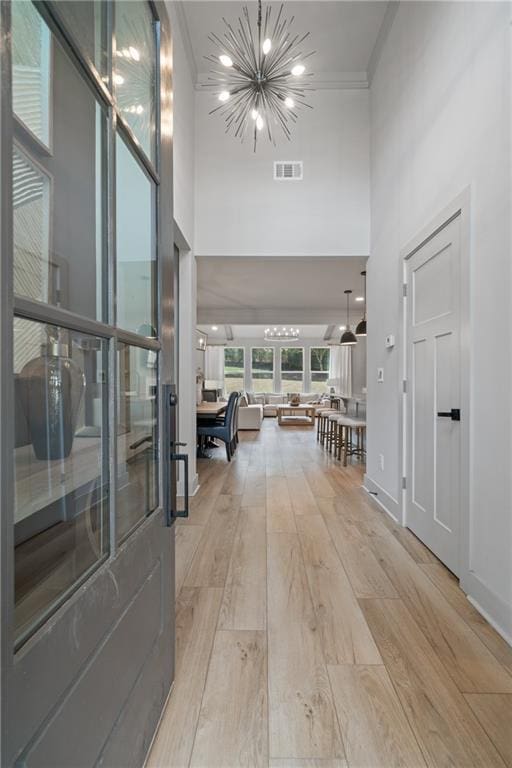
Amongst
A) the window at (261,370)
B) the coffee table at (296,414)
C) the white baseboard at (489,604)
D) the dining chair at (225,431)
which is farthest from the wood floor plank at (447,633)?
Result: the window at (261,370)

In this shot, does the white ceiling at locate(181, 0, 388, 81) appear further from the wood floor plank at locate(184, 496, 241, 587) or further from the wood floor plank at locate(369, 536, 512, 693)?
the wood floor plank at locate(369, 536, 512, 693)

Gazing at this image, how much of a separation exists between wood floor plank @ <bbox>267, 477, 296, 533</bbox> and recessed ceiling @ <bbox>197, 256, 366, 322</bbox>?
95.8 inches

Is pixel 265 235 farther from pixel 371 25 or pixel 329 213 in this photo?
pixel 371 25

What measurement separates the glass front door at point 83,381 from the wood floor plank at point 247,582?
63cm

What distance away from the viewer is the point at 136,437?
3.55 feet

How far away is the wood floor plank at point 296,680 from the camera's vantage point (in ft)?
3.86

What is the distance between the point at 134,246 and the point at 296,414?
10.5m

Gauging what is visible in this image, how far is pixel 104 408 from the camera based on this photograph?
2.94 ft

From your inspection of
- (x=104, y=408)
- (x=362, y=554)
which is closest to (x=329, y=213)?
(x=362, y=554)

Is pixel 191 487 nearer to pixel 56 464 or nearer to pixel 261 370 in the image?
pixel 56 464

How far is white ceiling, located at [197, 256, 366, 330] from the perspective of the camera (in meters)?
5.58

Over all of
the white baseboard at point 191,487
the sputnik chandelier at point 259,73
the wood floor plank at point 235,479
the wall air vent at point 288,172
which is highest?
the sputnik chandelier at point 259,73

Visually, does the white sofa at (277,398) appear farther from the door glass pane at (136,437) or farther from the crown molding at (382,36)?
the door glass pane at (136,437)

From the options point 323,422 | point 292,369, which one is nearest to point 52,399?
point 323,422
